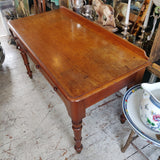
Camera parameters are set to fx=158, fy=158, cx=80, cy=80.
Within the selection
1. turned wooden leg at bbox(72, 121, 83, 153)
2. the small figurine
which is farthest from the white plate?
the small figurine

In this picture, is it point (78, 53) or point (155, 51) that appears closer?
point (155, 51)

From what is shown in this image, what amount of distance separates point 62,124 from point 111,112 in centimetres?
54

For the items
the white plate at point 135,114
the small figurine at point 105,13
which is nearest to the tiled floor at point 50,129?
the white plate at point 135,114

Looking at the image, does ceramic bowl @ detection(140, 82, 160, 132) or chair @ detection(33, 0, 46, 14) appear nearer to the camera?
ceramic bowl @ detection(140, 82, 160, 132)

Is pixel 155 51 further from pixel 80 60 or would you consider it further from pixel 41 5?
pixel 41 5

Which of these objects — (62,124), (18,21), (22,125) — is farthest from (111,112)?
(18,21)

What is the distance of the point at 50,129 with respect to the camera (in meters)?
1.58

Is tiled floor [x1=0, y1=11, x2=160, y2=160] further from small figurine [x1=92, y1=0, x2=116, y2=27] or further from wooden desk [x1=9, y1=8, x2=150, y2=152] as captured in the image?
small figurine [x1=92, y1=0, x2=116, y2=27]

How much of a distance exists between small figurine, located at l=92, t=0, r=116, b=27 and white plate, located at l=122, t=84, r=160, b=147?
0.65 m

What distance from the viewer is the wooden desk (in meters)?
0.94

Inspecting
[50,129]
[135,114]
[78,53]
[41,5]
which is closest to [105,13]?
[78,53]

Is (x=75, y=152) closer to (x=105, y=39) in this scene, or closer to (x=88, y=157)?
(x=88, y=157)

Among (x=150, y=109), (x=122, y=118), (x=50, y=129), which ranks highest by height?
(x=150, y=109)

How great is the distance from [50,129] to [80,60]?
833mm
